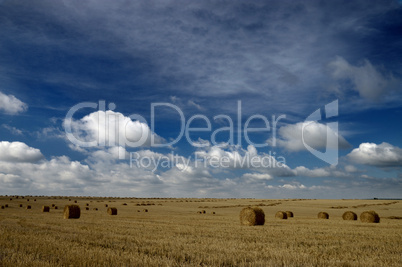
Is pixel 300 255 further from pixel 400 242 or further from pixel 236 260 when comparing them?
pixel 400 242

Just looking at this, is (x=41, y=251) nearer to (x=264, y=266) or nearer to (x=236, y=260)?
(x=236, y=260)

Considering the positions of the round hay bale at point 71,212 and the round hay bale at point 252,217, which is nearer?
the round hay bale at point 252,217

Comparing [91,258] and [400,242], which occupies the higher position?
[91,258]

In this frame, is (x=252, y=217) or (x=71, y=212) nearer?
(x=252, y=217)

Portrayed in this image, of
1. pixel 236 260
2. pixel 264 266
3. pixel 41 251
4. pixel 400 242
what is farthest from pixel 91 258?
pixel 400 242

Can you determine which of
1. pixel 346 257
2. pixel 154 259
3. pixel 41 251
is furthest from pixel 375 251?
pixel 41 251

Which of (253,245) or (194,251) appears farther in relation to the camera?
(253,245)

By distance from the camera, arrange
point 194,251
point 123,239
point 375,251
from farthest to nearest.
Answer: point 123,239, point 375,251, point 194,251

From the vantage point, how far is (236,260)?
32.7ft

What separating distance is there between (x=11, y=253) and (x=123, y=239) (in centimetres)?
484

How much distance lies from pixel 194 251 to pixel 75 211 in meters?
21.6

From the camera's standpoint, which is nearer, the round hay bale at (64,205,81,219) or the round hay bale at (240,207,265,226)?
the round hay bale at (240,207,265,226)

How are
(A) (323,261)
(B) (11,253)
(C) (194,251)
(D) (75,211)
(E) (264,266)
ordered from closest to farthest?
(E) (264,266)
(A) (323,261)
(B) (11,253)
(C) (194,251)
(D) (75,211)

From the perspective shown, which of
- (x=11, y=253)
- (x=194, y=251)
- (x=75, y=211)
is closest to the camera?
(x=11, y=253)
